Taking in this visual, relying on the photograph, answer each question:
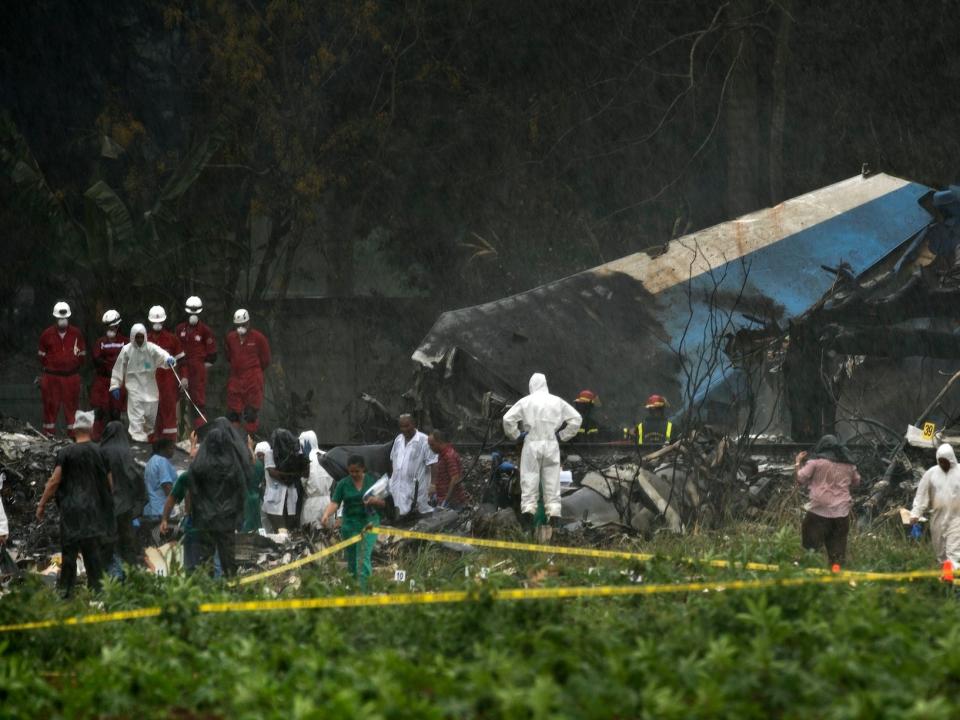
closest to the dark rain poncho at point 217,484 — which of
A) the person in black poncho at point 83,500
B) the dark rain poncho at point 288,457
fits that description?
the person in black poncho at point 83,500

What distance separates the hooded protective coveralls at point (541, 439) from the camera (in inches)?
543

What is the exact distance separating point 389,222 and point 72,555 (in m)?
19.9

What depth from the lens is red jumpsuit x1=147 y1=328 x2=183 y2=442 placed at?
60.1ft

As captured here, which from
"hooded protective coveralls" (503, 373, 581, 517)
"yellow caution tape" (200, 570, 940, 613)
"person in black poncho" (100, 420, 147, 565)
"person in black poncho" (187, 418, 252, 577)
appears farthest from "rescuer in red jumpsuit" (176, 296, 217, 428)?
"yellow caution tape" (200, 570, 940, 613)

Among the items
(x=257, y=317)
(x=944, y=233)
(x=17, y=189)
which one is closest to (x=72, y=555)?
A: (x=944, y=233)

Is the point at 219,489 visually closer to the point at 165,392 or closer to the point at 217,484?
the point at 217,484

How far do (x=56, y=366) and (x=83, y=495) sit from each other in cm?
873

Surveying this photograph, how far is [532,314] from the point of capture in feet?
71.1

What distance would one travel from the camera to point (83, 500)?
11000 millimetres

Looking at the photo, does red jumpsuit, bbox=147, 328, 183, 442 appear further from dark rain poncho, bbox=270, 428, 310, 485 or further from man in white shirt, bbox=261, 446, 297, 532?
dark rain poncho, bbox=270, 428, 310, 485

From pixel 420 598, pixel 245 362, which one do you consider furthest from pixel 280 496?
pixel 420 598

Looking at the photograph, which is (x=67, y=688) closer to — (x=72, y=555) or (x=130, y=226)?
(x=72, y=555)

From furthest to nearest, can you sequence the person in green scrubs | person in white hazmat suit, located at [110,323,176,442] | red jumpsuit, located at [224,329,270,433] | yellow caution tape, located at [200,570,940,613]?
red jumpsuit, located at [224,329,270,433]
person in white hazmat suit, located at [110,323,176,442]
the person in green scrubs
yellow caution tape, located at [200,570,940,613]

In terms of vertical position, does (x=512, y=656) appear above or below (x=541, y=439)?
below
